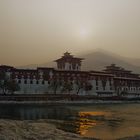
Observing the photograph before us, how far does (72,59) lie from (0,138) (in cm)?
10703

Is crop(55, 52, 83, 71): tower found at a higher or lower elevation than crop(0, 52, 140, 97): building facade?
higher

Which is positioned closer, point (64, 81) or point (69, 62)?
point (64, 81)

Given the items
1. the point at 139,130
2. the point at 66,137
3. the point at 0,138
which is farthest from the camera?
the point at 139,130

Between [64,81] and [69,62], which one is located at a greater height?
[69,62]

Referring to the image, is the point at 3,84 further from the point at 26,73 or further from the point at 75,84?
the point at 75,84

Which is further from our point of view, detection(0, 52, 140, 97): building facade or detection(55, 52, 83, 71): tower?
detection(55, 52, 83, 71): tower

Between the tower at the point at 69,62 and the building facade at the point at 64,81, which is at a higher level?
the tower at the point at 69,62

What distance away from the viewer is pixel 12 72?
4227 inches

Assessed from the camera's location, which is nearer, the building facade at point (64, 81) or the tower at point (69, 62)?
the building facade at point (64, 81)

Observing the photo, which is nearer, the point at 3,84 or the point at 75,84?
the point at 3,84

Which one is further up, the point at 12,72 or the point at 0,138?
the point at 12,72

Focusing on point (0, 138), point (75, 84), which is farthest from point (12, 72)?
point (0, 138)

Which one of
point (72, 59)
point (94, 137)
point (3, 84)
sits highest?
point (72, 59)

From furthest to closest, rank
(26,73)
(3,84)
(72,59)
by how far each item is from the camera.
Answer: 1. (72,59)
2. (26,73)
3. (3,84)
